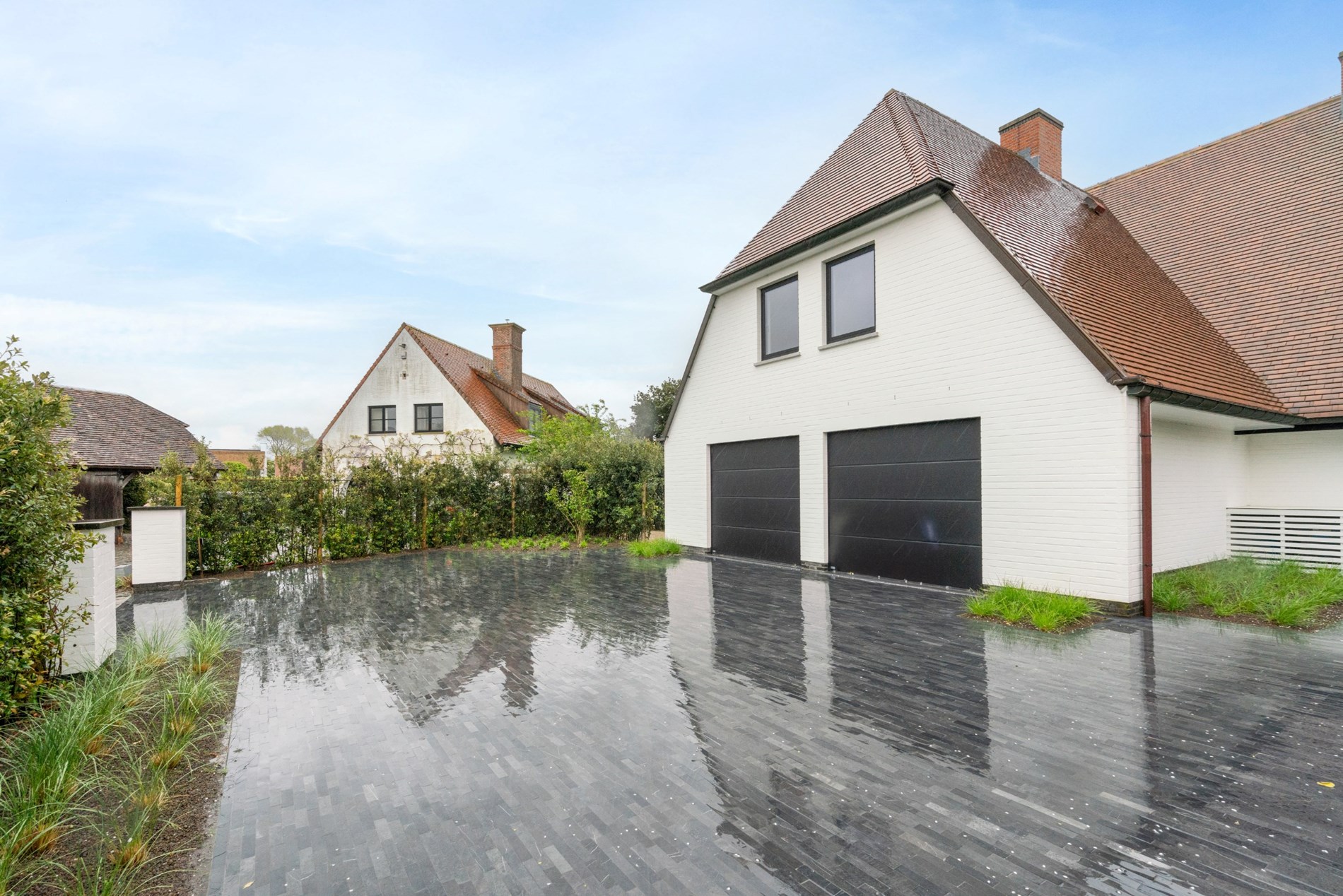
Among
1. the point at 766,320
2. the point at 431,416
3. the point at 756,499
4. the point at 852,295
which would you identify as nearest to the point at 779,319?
the point at 766,320

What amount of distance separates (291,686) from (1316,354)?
504 inches

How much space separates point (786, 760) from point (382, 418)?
22667 millimetres

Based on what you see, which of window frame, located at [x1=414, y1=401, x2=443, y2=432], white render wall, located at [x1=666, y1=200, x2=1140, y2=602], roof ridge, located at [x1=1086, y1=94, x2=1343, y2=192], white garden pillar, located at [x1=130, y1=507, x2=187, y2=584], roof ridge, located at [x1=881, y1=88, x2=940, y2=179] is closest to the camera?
white render wall, located at [x1=666, y1=200, x2=1140, y2=602]

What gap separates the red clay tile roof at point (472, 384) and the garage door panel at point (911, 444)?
45.1 ft

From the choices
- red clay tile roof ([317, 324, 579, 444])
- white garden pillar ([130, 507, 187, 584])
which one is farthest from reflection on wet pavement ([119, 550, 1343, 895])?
red clay tile roof ([317, 324, 579, 444])

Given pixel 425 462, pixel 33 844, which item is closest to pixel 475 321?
pixel 425 462

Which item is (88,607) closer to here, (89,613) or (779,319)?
(89,613)

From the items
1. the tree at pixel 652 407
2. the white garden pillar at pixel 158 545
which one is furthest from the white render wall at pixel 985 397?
the tree at pixel 652 407

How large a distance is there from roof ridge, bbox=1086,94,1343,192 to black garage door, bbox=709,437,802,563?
9.88 m

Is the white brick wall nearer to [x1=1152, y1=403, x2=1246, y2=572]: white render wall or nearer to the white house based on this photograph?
the white house

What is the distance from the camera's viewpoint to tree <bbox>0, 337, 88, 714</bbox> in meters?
3.68

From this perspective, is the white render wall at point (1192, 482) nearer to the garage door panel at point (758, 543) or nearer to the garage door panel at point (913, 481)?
the garage door panel at point (913, 481)

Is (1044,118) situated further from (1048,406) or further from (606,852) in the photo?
(606,852)

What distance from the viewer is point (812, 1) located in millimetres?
9359
